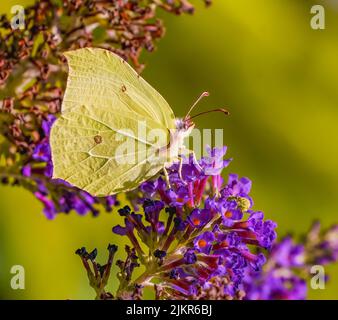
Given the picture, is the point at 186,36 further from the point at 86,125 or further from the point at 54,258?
the point at 86,125

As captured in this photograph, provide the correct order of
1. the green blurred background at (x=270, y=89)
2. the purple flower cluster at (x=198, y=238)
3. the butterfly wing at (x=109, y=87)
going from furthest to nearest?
the green blurred background at (x=270, y=89), the butterfly wing at (x=109, y=87), the purple flower cluster at (x=198, y=238)

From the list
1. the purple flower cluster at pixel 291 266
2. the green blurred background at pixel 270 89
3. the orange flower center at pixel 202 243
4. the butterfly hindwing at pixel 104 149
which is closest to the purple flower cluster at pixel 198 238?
the orange flower center at pixel 202 243

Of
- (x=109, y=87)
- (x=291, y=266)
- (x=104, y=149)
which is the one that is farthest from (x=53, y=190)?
(x=291, y=266)

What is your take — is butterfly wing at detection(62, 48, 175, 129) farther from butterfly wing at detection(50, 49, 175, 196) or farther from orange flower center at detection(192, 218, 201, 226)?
orange flower center at detection(192, 218, 201, 226)

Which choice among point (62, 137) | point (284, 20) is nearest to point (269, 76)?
point (284, 20)

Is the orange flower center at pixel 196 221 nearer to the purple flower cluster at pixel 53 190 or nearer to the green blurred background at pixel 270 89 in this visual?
the purple flower cluster at pixel 53 190

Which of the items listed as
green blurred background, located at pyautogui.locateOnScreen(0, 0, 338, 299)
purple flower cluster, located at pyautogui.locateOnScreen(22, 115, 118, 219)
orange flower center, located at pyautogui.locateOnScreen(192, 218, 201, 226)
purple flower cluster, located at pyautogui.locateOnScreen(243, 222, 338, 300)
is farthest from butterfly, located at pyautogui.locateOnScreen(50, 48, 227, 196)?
green blurred background, located at pyautogui.locateOnScreen(0, 0, 338, 299)

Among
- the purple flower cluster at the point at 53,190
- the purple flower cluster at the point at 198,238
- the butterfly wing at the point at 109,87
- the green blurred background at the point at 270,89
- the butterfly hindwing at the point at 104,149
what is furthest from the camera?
the green blurred background at the point at 270,89
